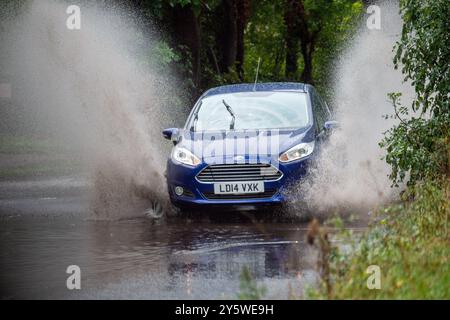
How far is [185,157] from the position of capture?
13328 mm

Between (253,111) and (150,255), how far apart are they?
14.3ft

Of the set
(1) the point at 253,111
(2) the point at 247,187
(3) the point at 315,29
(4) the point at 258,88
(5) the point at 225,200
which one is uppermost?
(3) the point at 315,29

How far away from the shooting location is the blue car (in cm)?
1288

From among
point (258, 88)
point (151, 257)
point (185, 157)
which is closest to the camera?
point (151, 257)

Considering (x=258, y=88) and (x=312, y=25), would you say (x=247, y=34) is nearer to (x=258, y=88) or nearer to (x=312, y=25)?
(x=312, y=25)

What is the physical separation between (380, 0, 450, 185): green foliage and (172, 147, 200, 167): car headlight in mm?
2522

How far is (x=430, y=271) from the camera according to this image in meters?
7.77

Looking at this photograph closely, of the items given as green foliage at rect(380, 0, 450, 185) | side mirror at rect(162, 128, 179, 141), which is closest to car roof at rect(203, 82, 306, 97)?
side mirror at rect(162, 128, 179, 141)

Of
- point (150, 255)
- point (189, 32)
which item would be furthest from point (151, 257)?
point (189, 32)

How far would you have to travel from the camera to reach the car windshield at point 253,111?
46.3ft

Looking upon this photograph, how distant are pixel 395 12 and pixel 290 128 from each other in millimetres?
11604

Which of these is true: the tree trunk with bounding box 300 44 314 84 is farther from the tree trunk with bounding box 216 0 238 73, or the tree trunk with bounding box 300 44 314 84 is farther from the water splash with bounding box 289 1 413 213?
the water splash with bounding box 289 1 413 213

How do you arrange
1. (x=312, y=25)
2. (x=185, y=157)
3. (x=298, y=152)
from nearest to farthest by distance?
(x=298, y=152) < (x=185, y=157) < (x=312, y=25)
